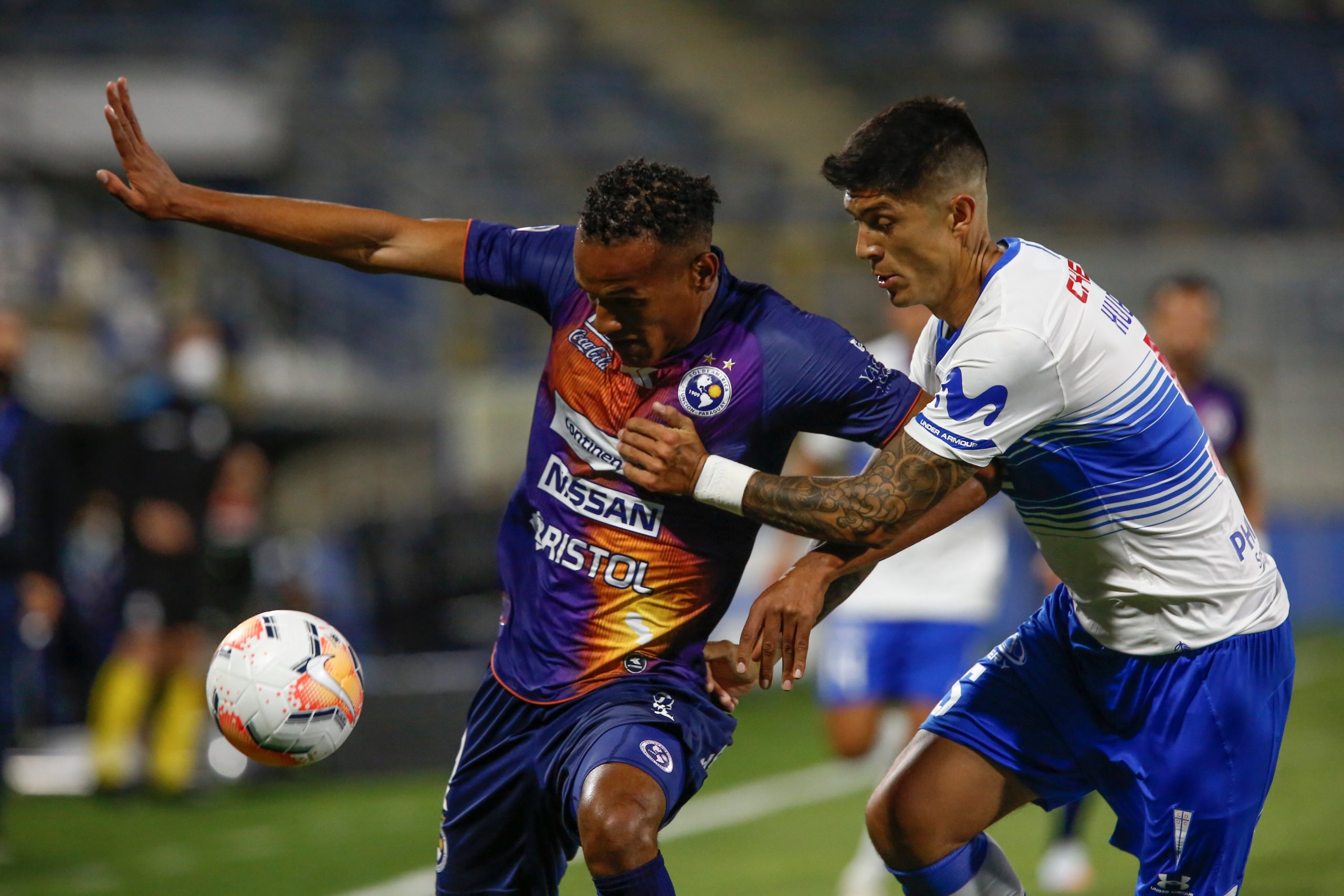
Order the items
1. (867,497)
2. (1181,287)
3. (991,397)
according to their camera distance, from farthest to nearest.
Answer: (1181,287) → (867,497) → (991,397)

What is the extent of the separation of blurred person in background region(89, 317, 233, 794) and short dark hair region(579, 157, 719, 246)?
6.48 m

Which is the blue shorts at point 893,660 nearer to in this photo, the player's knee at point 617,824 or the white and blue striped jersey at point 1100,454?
the white and blue striped jersey at point 1100,454

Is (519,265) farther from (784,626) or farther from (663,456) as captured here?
(784,626)

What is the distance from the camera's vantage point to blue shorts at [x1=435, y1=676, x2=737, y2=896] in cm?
383

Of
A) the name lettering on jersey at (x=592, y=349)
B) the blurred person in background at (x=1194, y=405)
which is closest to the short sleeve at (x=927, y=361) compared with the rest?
the name lettering on jersey at (x=592, y=349)

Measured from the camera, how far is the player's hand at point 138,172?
4055 millimetres

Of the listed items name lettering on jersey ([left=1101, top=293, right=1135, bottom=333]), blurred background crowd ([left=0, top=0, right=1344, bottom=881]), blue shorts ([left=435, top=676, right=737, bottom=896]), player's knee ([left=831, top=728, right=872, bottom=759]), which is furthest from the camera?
blurred background crowd ([left=0, top=0, right=1344, bottom=881])

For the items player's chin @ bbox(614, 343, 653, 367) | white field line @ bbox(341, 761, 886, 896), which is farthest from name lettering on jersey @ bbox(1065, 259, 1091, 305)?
white field line @ bbox(341, 761, 886, 896)

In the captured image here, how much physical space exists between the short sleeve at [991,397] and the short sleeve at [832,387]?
0.28 metres

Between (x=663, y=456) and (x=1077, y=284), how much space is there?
1059mm

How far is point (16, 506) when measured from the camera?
305 inches

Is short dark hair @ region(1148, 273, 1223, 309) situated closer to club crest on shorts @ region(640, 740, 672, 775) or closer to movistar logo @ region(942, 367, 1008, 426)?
movistar logo @ region(942, 367, 1008, 426)

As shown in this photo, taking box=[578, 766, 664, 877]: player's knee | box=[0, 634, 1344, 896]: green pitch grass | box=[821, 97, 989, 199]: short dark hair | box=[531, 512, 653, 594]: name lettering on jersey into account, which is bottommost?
box=[0, 634, 1344, 896]: green pitch grass

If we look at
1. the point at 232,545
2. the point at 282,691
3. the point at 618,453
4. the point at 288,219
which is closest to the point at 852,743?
the point at 618,453
